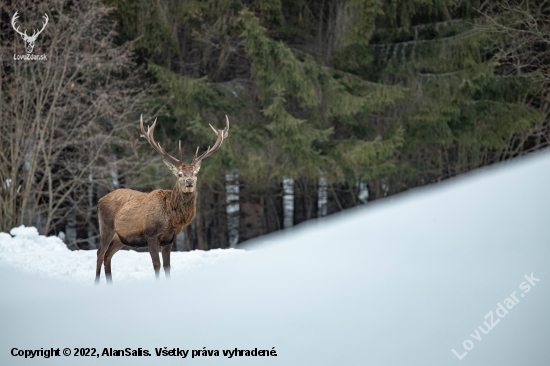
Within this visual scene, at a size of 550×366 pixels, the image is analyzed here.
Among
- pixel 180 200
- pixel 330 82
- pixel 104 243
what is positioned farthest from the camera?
pixel 330 82

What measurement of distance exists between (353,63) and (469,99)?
2.32 metres

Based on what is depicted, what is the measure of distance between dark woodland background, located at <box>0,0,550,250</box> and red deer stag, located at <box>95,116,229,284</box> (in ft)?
14.6

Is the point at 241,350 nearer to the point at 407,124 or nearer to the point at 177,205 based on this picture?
the point at 177,205

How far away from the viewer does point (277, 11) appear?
30.5 feet

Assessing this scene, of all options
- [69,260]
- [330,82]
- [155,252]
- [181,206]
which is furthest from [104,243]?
[330,82]

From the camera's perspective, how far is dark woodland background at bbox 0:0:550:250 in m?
8.33

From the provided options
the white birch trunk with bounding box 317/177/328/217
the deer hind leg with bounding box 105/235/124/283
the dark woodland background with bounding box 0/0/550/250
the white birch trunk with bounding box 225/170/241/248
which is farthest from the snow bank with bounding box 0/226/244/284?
the white birch trunk with bounding box 317/177/328/217

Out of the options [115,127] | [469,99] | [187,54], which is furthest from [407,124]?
[115,127]

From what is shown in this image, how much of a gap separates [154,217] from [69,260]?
198 cm

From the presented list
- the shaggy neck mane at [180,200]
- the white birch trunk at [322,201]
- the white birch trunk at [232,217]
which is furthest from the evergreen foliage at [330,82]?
the shaggy neck mane at [180,200]

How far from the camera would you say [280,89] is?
327 inches

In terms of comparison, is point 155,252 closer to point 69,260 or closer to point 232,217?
point 69,260

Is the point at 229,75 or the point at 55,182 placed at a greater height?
the point at 229,75

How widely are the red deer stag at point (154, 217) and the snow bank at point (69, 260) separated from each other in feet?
1.44
